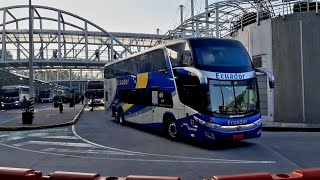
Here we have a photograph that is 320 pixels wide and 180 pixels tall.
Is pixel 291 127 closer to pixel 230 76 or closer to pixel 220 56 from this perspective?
pixel 230 76

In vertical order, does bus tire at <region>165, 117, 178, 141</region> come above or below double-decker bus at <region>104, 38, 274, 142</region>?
below

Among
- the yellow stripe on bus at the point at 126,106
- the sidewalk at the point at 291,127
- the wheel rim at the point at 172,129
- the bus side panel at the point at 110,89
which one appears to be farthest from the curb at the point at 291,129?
the bus side panel at the point at 110,89

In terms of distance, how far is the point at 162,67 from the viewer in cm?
1727

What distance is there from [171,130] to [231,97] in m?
3.49

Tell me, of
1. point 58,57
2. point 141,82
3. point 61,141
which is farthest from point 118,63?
point 58,57

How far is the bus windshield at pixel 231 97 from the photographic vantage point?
46.0 ft

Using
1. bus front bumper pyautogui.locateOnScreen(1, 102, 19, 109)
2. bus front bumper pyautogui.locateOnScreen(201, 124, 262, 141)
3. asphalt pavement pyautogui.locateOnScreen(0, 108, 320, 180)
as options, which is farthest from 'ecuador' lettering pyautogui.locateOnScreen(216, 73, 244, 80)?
bus front bumper pyautogui.locateOnScreen(1, 102, 19, 109)

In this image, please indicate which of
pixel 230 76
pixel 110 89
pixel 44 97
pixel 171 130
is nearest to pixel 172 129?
pixel 171 130

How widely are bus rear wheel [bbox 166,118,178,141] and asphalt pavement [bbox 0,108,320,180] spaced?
34 centimetres

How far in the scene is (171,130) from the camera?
54.6ft

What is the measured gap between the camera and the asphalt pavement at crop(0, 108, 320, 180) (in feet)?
34.1

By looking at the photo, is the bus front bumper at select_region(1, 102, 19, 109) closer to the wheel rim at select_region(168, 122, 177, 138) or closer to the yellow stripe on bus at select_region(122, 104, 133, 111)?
the yellow stripe on bus at select_region(122, 104, 133, 111)

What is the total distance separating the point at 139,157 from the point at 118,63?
45.9 ft

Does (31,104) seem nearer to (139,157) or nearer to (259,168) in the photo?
(139,157)
